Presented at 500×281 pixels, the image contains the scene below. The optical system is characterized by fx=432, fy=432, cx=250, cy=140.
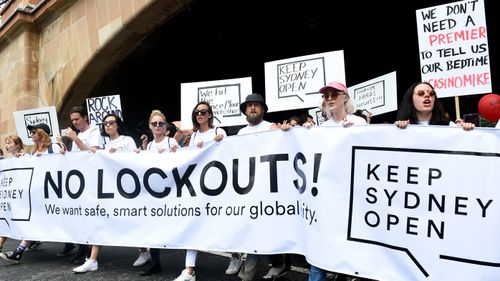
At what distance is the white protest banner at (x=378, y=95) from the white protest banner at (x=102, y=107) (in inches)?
147

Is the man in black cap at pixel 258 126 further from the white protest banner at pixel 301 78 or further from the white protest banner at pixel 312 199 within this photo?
the white protest banner at pixel 301 78

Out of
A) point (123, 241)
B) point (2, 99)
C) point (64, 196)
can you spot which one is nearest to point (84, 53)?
point (2, 99)

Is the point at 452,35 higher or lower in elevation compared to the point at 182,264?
higher

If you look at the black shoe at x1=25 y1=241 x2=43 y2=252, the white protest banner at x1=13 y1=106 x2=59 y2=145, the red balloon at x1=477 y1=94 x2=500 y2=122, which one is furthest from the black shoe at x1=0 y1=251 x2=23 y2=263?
the red balloon at x1=477 y1=94 x2=500 y2=122

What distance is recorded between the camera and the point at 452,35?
170 inches

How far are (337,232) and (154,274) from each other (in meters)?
2.11

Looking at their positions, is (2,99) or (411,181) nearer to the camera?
(411,181)

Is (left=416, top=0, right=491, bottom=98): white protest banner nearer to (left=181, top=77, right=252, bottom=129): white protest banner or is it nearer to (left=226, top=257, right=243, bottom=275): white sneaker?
(left=181, top=77, right=252, bottom=129): white protest banner

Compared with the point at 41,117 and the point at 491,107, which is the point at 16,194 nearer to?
the point at 41,117

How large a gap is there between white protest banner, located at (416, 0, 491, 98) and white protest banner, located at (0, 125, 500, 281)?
1.68 m

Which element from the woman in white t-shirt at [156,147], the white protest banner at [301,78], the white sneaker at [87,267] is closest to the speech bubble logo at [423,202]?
the woman in white t-shirt at [156,147]

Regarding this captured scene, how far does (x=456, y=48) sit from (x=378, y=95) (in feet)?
5.44

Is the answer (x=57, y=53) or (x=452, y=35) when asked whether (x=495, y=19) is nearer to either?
(x=452, y=35)

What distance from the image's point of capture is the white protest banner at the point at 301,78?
5.05 metres
